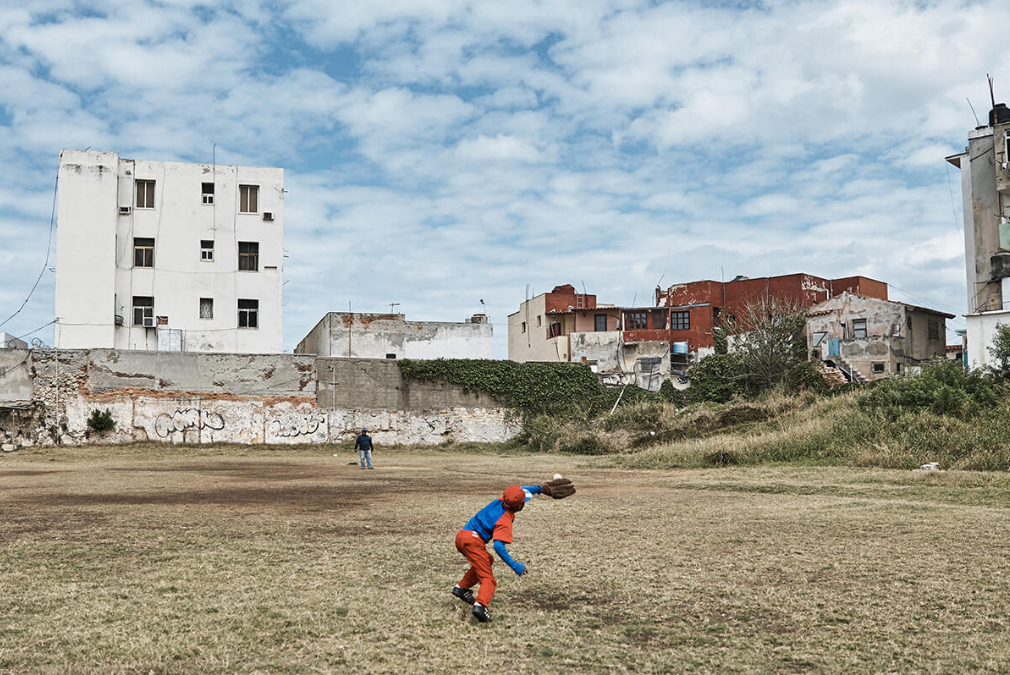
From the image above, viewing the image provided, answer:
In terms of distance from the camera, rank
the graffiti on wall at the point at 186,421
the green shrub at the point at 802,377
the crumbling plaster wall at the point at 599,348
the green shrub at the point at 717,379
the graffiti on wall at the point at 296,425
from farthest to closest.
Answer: the crumbling plaster wall at the point at 599,348 < the green shrub at the point at 717,379 < the green shrub at the point at 802,377 < the graffiti on wall at the point at 296,425 < the graffiti on wall at the point at 186,421

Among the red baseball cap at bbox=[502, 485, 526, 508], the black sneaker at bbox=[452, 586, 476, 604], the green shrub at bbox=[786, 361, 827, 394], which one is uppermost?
the green shrub at bbox=[786, 361, 827, 394]

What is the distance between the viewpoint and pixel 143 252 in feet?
168

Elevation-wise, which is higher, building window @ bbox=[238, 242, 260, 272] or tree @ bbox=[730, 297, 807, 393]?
building window @ bbox=[238, 242, 260, 272]

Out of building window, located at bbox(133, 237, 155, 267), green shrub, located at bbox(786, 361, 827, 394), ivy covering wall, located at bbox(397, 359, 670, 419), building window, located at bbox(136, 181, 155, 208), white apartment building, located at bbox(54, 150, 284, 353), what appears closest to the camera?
ivy covering wall, located at bbox(397, 359, 670, 419)

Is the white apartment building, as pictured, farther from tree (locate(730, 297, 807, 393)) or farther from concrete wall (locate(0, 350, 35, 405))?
tree (locate(730, 297, 807, 393))

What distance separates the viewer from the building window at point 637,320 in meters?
67.7

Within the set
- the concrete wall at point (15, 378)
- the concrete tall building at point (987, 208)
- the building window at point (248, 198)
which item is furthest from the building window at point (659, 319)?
the concrete wall at point (15, 378)

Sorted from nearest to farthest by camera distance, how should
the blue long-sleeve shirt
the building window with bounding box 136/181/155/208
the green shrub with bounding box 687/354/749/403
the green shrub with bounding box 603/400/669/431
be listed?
the blue long-sleeve shirt < the green shrub with bounding box 603/400/669/431 < the building window with bounding box 136/181/155/208 < the green shrub with bounding box 687/354/749/403

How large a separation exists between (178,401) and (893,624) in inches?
1460

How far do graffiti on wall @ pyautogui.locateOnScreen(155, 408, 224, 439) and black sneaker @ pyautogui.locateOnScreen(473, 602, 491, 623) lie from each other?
35.1 metres

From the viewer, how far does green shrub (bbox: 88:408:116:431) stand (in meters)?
38.2

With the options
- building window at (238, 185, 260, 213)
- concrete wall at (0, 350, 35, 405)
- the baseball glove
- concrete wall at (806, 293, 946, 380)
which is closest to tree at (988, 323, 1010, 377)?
concrete wall at (806, 293, 946, 380)

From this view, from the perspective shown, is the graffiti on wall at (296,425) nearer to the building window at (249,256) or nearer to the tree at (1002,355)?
the building window at (249,256)

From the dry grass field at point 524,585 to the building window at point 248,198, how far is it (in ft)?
123
